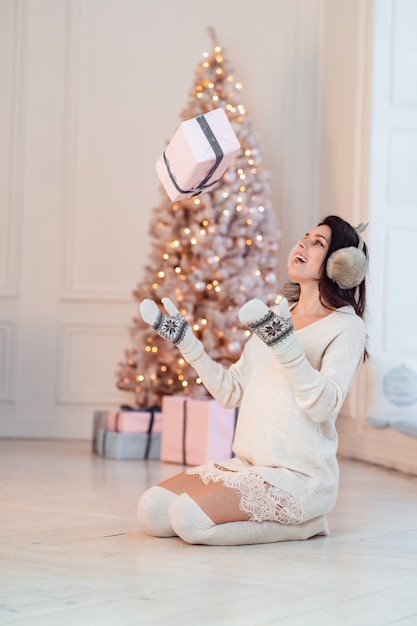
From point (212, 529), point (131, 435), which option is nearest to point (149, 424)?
point (131, 435)

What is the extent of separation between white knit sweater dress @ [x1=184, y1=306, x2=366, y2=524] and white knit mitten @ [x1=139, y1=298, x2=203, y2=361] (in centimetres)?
5

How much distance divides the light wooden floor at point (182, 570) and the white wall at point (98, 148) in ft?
6.95

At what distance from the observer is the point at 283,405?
268 cm

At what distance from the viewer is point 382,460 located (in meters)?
4.77

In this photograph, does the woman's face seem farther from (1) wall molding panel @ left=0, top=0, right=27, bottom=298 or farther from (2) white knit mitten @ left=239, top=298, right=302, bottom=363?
(1) wall molding panel @ left=0, top=0, right=27, bottom=298

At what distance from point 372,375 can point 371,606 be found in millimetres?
2911

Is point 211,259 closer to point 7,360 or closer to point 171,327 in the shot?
point 7,360

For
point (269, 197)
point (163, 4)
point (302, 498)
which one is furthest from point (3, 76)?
point (302, 498)

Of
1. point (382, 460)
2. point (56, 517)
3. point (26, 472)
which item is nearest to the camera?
point (56, 517)

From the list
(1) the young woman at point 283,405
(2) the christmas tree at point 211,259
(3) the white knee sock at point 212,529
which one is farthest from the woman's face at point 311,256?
(2) the christmas tree at point 211,259

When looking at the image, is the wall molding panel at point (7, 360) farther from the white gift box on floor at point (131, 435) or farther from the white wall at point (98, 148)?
the white gift box on floor at point (131, 435)

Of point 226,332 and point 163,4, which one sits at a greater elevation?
point 163,4

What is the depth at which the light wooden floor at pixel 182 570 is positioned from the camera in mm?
1844

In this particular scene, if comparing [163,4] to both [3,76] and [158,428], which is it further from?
[158,428]
